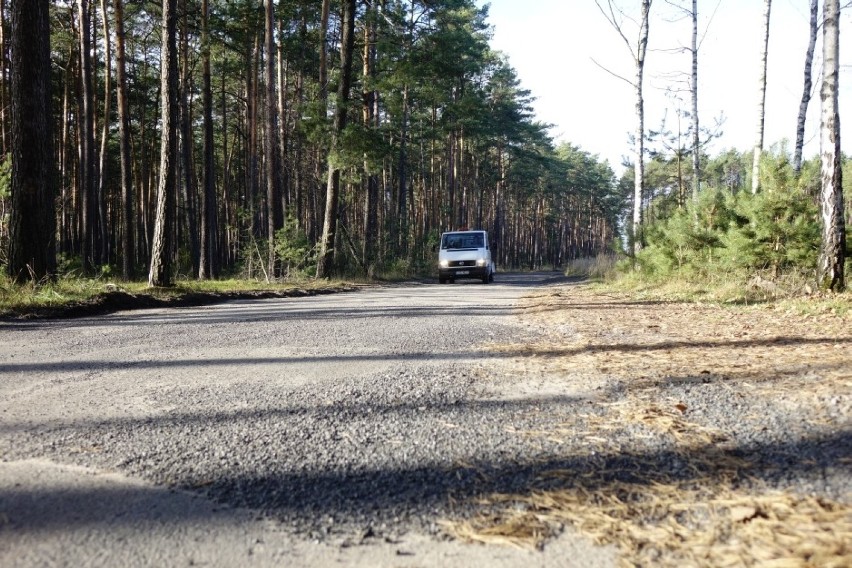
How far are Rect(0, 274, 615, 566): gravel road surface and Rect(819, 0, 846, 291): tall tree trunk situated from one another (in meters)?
6.78

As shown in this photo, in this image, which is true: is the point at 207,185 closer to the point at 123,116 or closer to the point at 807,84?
the point at 123,116

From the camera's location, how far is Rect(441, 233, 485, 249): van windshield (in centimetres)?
2251

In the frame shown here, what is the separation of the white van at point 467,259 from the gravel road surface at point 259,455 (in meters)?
16.7

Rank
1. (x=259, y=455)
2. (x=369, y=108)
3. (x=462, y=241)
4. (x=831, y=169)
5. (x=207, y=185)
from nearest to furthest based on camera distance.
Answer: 1. (x=259, y=455)
2. (x=831, y=169)
3. (x=207, y=185)
4. (x=369, y=108)
5. (x=462, y=241)

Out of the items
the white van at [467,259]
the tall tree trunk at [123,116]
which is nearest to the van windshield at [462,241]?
the white van at [467,259]

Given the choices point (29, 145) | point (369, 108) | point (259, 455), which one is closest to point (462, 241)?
point (369, 108)

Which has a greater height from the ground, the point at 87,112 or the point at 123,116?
the point at 87,112

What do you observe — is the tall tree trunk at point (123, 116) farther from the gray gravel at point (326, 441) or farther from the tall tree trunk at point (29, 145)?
the gray gravel at point (326, 441)

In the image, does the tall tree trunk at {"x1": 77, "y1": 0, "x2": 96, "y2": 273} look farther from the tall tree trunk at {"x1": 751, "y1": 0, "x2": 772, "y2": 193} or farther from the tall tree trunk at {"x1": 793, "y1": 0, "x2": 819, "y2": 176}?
the tall tree trunk at {"x1": 793, "y1": 0, "x2": 819, "y2": 176}

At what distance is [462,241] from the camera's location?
2277 centimetres

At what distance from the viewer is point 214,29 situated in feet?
63.0

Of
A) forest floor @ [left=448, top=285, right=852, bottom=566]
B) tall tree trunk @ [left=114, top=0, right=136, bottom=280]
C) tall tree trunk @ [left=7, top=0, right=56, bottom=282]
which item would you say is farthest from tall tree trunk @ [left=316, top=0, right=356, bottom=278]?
forest floor @ [left=448, top=285, right=852, bottom=566]

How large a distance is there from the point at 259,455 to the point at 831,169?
972 centimetres

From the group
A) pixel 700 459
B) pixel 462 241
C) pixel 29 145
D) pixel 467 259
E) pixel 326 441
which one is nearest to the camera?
pixel 700 459
